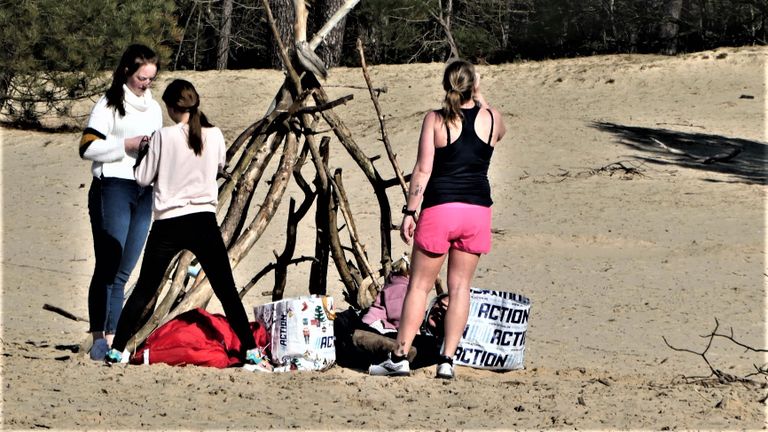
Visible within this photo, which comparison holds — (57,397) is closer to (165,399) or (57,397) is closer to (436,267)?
(165,399)

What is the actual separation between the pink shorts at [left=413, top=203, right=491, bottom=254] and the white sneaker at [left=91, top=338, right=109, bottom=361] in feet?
5.05

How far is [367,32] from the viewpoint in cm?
2161

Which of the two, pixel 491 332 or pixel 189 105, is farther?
pixel 491 332

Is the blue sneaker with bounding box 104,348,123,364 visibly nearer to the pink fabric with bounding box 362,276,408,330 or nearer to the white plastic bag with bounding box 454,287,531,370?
the pink fabric with bounding box 362,276,408,330

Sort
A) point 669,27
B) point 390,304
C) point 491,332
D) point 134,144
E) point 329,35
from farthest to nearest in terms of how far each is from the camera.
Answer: point 669,27 → point 329,35 → point 390,304 → point 491,332 → point 134,144

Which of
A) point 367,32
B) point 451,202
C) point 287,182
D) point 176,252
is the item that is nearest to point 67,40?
point 367,32

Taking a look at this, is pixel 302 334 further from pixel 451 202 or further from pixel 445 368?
pixel 451 202

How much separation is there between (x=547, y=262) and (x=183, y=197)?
498cm

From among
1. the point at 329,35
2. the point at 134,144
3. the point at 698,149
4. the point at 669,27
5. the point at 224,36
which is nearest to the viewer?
the point at 134,144

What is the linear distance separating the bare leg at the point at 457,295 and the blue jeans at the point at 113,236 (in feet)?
4.70

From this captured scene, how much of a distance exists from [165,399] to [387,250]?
2079 mm

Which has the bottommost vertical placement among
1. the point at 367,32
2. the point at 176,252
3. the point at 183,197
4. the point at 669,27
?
the point at 176,252

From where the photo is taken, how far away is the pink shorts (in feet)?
18.5

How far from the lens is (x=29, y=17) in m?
14.9
